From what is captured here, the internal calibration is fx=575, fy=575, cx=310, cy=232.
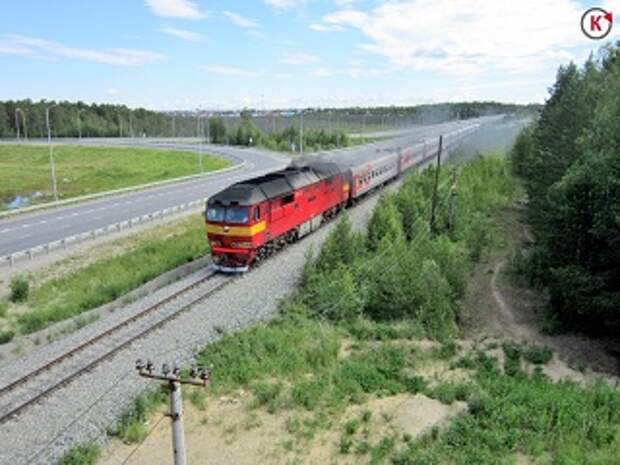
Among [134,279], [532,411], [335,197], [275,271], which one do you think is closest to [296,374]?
[532,411]

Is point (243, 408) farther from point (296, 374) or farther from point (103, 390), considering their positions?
point (103, 390)

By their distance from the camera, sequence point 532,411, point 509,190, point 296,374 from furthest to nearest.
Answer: point 509,190 → point 296,374 → point 532,411

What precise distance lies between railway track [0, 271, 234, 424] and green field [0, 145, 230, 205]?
172 ft

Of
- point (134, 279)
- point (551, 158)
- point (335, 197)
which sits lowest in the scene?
point (134, 279)

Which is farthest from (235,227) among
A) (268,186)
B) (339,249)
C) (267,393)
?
(267,393)

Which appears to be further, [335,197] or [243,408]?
[335,197]

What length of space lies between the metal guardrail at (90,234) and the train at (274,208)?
13.6 m

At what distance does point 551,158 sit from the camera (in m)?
39.6

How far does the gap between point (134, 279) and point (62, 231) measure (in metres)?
15.5

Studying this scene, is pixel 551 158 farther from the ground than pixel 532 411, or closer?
farther from the ground

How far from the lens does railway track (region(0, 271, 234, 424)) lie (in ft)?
51.7

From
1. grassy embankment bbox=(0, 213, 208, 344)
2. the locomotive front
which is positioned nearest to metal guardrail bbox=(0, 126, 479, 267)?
grassy embankment bbox=(0, 213, 208, 344)

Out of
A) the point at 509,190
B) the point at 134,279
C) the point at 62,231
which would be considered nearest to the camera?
the point at 134,279

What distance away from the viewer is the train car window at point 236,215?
2570 cm
